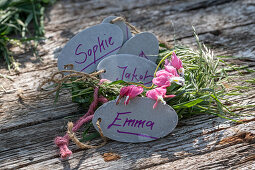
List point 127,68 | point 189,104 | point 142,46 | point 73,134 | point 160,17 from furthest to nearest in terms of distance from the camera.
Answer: point 160,17
point 142,46
point 127,68
point 189,104
point 73,134

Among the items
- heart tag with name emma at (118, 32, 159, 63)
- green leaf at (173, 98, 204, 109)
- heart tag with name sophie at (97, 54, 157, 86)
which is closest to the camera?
green leaf at (173, 98, 204, 109)

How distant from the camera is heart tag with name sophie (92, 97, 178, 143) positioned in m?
1.34

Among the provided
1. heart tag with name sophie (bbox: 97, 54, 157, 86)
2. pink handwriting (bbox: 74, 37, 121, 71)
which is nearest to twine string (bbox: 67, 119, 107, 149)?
heart tag with name sophie (bbox: 97, 54, 157, 86)

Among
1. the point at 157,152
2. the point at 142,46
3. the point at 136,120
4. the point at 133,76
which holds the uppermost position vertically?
the point at 142,46

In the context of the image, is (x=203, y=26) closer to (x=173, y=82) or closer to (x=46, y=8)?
(x=173, y=82)

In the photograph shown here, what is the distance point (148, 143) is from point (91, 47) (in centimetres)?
57

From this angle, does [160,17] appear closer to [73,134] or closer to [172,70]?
[172,70]

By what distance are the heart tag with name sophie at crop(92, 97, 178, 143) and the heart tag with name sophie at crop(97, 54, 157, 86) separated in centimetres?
24

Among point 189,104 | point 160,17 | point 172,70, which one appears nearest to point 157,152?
point 189,104

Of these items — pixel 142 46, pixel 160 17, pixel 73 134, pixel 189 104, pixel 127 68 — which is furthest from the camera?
pixel 160 17

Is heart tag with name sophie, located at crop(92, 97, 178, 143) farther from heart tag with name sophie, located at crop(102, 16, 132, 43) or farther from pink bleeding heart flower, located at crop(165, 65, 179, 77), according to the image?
heart tag with name sophie, located at crop(102, 16, 132, 43)

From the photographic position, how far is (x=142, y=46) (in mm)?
1731

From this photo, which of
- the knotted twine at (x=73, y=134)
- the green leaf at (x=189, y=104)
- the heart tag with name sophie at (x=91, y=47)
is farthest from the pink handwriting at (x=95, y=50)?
the green leaf at (x=189, y=104)

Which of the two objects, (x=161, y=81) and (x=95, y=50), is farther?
(x=95, y=50)
